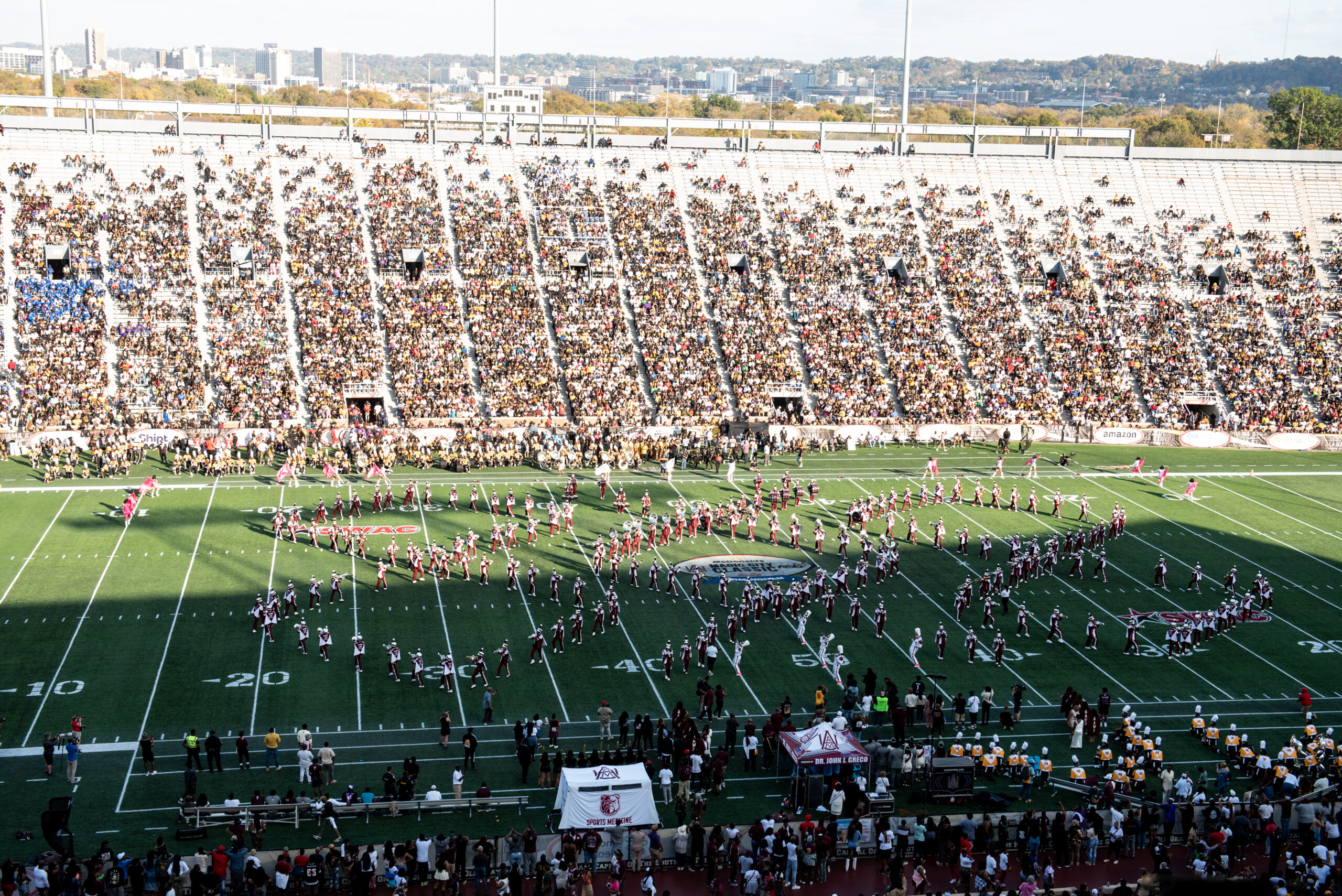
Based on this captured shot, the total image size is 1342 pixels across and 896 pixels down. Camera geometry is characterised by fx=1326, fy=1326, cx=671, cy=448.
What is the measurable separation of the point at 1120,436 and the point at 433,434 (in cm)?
2536

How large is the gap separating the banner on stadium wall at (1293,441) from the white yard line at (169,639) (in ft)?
125

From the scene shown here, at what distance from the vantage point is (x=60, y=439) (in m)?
43.3

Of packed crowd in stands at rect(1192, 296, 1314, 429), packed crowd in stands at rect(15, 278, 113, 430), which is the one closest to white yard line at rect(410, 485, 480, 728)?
packed crowd in stands at rect(15, 278, 113, 430)

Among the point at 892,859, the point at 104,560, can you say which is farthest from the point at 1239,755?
the point at 104,560

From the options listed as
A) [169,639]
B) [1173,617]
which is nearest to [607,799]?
[169,639]

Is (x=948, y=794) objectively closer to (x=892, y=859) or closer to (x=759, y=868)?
(x=892, y=859)

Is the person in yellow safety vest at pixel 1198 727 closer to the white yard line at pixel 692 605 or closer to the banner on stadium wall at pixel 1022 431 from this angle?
the white yard line at pixel 692 605

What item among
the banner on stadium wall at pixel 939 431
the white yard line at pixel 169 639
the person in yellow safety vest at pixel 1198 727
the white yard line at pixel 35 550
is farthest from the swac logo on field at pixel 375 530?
the banner on stadium wall at pixel 939 431

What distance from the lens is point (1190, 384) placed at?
52.8 meters

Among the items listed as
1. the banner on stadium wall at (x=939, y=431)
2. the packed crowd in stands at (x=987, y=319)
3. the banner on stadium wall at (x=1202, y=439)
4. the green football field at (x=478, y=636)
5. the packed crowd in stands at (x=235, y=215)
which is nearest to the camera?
the green football field at (x=478, y=636)

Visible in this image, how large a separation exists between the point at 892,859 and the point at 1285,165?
6025 cm

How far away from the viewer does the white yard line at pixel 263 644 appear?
79.7ft

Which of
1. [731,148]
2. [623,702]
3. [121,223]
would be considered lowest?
[623,702]

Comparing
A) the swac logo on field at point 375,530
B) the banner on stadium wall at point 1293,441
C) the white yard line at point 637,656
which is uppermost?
the banner on stadium wall at point 1293,441
